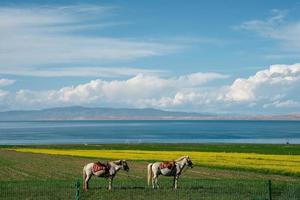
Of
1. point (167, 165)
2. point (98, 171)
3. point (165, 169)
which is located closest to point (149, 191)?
point (165, 169)

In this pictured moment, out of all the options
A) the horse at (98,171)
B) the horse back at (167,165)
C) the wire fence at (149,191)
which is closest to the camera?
the wire fence at (149,191)

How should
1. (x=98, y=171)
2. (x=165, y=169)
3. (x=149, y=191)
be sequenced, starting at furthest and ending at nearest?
(x=165, y=169)
(x=98, y=171)
(x=149, y=191)

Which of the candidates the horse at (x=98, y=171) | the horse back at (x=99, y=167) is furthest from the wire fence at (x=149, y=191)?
the horse back at (x=99, y=167)

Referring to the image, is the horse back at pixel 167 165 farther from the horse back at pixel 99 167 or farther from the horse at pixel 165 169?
the horse back at pixel 99 167

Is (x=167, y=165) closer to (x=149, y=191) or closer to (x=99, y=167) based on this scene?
(x=149, y=191)

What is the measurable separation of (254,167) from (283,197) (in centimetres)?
2365

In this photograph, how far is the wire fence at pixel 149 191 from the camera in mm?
26297

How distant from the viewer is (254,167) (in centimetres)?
4828

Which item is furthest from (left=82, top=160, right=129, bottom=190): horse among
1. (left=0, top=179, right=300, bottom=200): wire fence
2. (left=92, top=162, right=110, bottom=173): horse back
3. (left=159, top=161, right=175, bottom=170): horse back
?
(left=159, top=161, right=175, bottom=170): horse back

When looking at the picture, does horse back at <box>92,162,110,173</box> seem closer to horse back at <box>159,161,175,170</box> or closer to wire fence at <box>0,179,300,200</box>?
wire fence at <box>0,179,300,200</box>

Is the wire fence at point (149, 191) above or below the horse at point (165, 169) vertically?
below

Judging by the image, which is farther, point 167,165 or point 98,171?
point 167,165

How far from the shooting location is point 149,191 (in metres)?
28.6

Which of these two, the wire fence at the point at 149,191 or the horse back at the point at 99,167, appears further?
the horse back at the point at 99,167
